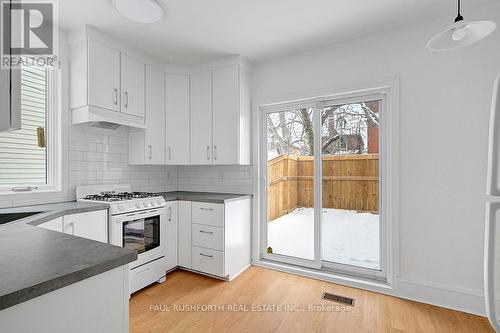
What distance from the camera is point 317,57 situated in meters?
2.80

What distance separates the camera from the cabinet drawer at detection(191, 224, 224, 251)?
8.90ft

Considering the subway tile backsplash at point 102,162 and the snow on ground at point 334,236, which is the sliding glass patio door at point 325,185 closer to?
the snow on ground at point 334,236

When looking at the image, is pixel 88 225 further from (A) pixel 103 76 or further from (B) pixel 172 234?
(A) pixel 103 76

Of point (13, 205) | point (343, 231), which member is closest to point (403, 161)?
point (343, 231)

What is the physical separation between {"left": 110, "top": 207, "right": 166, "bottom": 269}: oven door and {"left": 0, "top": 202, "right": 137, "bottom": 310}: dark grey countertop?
1.16 m

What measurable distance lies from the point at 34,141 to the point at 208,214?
5.90 ft

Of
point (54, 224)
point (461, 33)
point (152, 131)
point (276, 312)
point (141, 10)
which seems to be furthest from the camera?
point (152, 131)

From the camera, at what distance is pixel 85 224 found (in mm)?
2025

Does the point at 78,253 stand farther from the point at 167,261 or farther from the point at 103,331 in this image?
the point at 167,261

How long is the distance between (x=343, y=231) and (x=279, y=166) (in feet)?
3.52

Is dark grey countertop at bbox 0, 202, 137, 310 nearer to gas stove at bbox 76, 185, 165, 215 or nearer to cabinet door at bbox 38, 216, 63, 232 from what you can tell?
cabinet door at bbox 38, 216, 63, 232

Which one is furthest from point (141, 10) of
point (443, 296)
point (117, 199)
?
point (443, 296)

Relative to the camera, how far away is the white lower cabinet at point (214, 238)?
8.89ft

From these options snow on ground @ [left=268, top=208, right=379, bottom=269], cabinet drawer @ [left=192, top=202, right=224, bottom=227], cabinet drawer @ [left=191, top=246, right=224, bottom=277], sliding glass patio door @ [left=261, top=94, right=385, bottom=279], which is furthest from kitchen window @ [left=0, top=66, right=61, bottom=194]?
snow on ground @ [left=268, top=208, right=379, bottom=269]
